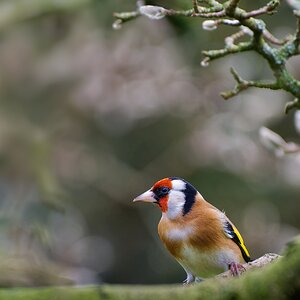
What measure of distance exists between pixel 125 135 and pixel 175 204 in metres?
8.36

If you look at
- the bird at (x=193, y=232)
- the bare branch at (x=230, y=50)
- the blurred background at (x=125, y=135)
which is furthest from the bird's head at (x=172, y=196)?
the blurred background at (x=125, y=135)

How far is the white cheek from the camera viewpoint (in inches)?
168

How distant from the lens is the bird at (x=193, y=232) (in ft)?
13.6

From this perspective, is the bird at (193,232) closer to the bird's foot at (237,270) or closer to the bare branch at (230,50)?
the bird's foot at (237,270)

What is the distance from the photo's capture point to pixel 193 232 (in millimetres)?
4246

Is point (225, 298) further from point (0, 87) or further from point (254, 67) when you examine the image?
point (0, 87)

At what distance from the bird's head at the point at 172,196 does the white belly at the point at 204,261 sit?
0.25m

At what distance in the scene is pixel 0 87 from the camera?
38.3ft

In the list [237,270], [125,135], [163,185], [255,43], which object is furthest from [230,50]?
[125,135]

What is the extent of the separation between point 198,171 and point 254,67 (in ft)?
6.07

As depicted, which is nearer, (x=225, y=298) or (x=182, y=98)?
(x=225, y=298)

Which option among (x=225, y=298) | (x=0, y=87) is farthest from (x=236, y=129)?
(x=225, y=298)

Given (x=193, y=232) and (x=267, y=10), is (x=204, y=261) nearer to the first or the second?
(x=193, y=232)

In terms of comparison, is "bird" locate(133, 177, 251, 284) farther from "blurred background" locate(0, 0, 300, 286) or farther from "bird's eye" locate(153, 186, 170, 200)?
"blurred background" locate(0, 0, 300, 286)
